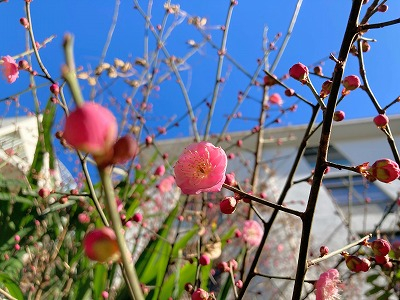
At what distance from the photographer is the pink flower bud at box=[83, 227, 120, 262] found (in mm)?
220

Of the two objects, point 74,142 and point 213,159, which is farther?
point 213,159

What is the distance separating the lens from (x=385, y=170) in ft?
1.56

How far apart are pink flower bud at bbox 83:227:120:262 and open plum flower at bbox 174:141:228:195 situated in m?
0.33

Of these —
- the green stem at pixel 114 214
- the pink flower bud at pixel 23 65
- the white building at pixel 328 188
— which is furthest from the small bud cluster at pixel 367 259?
the white building at pixel 328 188

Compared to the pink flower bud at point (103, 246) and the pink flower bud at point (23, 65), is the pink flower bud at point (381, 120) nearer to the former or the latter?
the pink flower bud at point (103, 246)

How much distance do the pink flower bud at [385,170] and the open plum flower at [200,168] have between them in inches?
7.1

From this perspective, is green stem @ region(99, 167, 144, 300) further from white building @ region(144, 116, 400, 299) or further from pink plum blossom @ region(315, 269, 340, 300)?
white building @ region(144, 116, 400, 299)

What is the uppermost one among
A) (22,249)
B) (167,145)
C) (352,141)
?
(352,141)

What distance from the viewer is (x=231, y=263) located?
2.71 ft

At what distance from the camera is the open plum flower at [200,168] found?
57 centimetres

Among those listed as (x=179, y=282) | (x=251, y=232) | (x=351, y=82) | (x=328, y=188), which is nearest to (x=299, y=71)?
(x=351, y=82)

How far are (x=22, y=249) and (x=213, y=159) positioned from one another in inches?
42.2

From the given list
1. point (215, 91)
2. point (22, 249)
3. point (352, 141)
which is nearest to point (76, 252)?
point (22, 249)

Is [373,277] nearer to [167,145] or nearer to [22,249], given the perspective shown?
[22,249]
